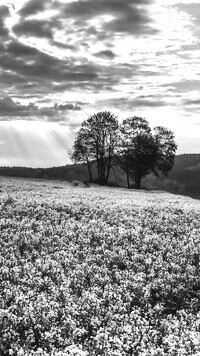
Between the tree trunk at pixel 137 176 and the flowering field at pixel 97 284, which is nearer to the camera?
the flowering field at pixel 97 284

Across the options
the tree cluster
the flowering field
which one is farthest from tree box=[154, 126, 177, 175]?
the flowering field

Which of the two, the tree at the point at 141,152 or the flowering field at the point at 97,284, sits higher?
the tree at the point at 141,152

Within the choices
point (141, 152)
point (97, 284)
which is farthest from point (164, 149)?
point (97, 284)

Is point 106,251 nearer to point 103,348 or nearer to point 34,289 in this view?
point 34,289

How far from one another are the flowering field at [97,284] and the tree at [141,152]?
67956mm

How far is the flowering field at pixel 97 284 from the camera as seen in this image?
30.6ft

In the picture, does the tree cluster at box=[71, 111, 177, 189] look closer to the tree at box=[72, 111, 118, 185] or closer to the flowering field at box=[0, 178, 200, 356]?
the tree at box=[72, 111, 118, 185]

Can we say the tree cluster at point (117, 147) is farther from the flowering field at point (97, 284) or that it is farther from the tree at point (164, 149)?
the flowering field at point (97, 284)

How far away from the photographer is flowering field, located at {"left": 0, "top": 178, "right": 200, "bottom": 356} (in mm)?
9328

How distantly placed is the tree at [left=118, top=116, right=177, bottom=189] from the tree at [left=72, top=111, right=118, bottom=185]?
2.86 m

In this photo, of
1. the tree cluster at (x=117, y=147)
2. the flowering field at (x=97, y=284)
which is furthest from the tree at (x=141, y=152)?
the flowering field at (x=97, y=284)

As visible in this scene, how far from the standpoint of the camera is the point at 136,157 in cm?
9438

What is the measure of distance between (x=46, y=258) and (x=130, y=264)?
3.29 m

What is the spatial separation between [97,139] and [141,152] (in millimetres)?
10223
